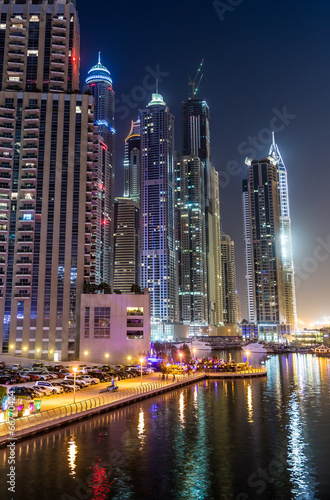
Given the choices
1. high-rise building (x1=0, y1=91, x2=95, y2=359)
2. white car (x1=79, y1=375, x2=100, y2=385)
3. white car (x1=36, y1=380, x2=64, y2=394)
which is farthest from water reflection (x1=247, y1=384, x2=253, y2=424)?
high-rise building (x1=0, y1=91, x2=95, y2=359)

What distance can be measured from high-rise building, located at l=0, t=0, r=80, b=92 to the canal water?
10842 cm

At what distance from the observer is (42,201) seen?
396ft

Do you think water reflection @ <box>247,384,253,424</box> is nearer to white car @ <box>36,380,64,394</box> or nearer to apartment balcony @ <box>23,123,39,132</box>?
white car @ <box>36,380,64,394</box>

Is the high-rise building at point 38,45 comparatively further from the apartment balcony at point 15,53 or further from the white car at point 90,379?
the white car at point 90,379

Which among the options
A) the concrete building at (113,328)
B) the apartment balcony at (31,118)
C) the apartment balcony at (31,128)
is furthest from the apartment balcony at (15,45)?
the concrete building at (113,328)

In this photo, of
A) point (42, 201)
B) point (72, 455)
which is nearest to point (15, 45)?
point (42, 201)

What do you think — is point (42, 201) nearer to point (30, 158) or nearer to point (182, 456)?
point (30, 158)

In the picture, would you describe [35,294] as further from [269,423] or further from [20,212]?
[269,423]

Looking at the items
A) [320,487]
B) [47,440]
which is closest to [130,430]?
[47,440]

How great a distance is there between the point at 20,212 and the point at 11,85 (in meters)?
42.0

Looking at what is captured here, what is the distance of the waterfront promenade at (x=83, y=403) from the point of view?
42.5m

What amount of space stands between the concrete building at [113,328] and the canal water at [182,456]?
5002cm

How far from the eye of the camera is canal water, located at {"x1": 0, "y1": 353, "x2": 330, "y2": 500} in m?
30.1

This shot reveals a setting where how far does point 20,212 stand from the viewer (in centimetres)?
11919
